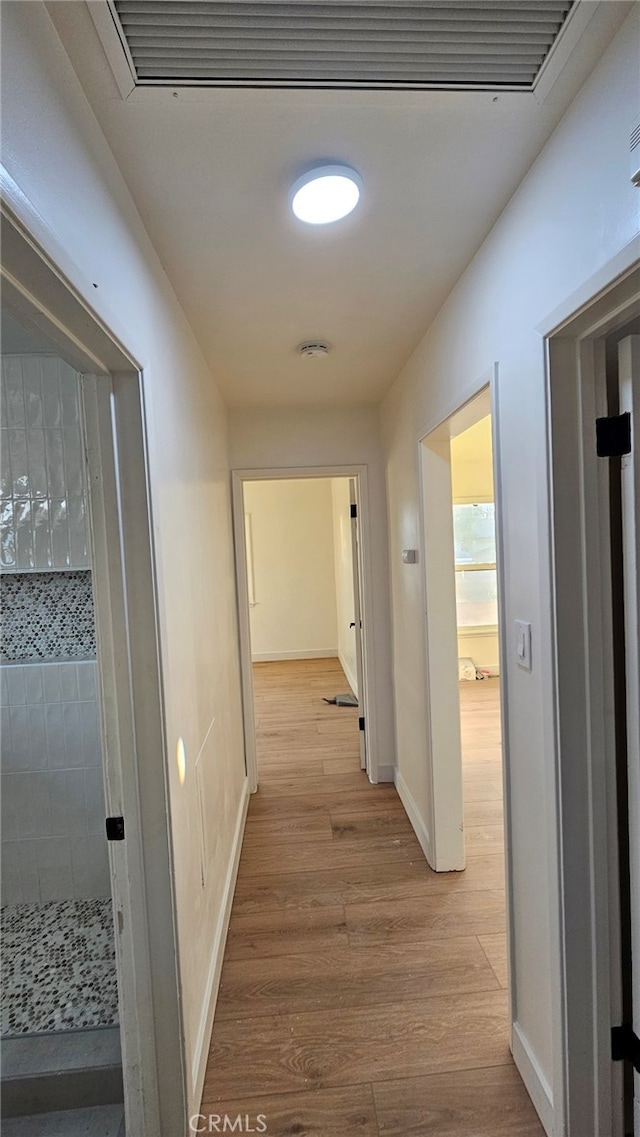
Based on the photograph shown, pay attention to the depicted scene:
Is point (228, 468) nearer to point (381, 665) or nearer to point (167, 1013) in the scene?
point (381, 665)

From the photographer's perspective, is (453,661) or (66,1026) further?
(453,661)

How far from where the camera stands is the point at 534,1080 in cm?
135

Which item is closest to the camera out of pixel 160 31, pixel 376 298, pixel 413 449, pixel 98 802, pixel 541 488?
pixel 160 31

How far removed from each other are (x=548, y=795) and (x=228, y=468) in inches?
95.2

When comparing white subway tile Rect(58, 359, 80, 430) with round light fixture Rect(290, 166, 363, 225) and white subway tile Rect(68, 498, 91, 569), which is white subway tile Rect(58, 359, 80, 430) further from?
round light fixture Rect(290, 166, 363, 225)

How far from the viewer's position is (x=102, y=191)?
978 mm

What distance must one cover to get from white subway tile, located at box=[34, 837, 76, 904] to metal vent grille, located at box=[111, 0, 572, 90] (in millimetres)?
2447

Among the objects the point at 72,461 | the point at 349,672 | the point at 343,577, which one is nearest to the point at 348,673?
the point at 349,672

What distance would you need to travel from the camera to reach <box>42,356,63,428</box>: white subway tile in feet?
6.15

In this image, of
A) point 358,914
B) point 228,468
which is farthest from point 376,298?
point 358,914

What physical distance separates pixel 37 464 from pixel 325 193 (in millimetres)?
1423

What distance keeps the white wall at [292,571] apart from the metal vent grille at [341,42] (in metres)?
5.88

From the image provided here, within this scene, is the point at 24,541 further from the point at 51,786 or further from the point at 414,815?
the point at 414,815

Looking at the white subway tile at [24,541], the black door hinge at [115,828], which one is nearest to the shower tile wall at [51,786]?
the white subway tile at [24,541]
